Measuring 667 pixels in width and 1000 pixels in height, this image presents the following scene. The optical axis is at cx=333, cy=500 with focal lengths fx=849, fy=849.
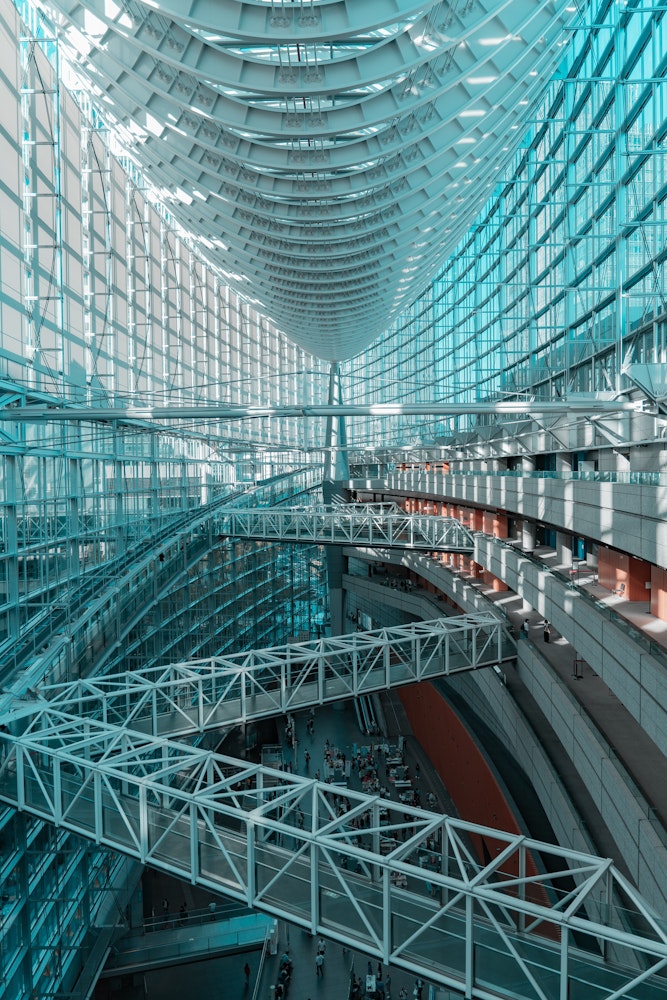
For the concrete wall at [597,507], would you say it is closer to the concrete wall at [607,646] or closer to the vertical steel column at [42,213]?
the concrete wall at [607,646]

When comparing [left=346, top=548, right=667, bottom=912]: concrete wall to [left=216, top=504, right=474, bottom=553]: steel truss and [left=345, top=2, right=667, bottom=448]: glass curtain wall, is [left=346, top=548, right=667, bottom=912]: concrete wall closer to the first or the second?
[left=345, top=2, right=667, bottom=448]: glass curtain wall

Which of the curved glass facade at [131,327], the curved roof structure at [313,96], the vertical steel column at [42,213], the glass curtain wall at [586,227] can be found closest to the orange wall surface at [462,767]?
the curved glass facade at [131,327]

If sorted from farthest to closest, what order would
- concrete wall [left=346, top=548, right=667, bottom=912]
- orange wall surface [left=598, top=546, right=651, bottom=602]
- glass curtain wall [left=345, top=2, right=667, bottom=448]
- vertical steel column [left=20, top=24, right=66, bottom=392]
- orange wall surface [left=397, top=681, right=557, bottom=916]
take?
orange wall surface [left=397, top=681, right=557, bottom=916] → vertical steel column [left=20, top=24, right=66, bottom=392] → glass curtain wall [left=345, top=2, right=667, bottom=448] → orange wall surface [left=598, top=546, right=651, bottom=602] → concrete wall [left=346, top=548, right=667, bottom=912]

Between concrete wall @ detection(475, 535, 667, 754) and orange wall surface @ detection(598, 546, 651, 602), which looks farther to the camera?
orange wall surface @ detection(598, 546, 651, 602)

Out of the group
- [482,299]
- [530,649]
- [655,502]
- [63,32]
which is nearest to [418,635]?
[530,649]

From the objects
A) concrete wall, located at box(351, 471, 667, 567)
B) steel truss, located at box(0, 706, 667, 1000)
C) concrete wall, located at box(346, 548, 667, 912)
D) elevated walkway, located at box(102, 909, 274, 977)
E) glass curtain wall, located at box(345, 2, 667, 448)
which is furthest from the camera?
elevated walkway, located at box(102, 909, 274, 977)

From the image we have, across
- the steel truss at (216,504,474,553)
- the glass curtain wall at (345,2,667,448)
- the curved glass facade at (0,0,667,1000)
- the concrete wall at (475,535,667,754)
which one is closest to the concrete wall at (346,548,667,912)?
the concrete wall at (475,535,667,754)
